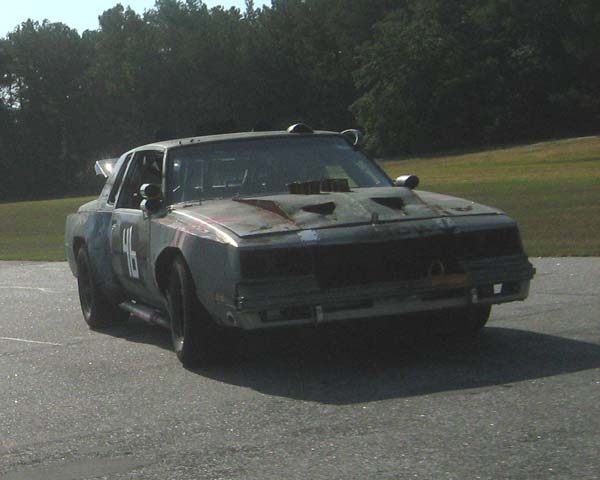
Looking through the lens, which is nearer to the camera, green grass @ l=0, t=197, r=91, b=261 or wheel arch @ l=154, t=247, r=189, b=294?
A: wheel arch @ l=154, t=247, r=189, b=294

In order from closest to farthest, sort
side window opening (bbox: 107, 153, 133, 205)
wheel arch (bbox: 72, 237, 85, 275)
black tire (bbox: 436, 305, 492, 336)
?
black tire (bbox: 436, 305, 492, 336) → side window opening (bbox: 107, 153, 133, 205) → wheel arch (bbox: 72, 237, 85, 275)

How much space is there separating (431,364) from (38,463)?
2.68m

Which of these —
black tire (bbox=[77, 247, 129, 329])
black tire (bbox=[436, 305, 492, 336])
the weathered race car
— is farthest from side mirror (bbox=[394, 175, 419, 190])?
black tire (bbox=[77, 247, 129, 329])

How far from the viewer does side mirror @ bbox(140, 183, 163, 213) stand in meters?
8.53

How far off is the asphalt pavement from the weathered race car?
376 millimetres

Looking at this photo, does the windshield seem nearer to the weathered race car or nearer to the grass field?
the weathered race car

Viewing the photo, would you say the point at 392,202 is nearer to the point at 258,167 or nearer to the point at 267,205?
the point at 267,205

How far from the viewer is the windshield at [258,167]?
860cm

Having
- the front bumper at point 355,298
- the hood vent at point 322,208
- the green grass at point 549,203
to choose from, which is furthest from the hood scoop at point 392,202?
the green grass at point 549,203

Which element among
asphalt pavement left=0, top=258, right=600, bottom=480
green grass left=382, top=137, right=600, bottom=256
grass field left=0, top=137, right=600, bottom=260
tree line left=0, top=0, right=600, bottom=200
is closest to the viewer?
asphalt pavement left=0, top=258, right=600, bottom=480

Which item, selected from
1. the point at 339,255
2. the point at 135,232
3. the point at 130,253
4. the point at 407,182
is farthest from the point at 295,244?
the point at 130,253

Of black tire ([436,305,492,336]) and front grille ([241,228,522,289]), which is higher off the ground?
front grille ([241,228,522,289])

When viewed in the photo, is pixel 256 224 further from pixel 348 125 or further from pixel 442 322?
pixel 348 125

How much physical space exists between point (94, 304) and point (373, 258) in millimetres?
3705
